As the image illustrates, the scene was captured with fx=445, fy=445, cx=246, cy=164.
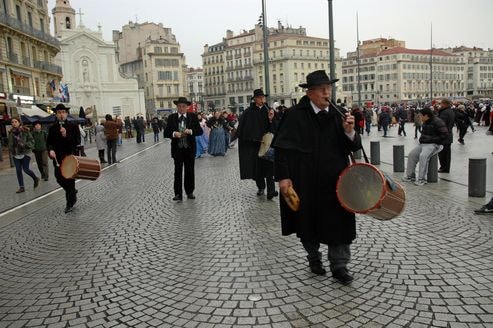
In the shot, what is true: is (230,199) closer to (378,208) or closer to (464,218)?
(464,218)

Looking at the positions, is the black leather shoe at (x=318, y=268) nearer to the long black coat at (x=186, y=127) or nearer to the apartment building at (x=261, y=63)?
the long black coat at (x=186, y=127)

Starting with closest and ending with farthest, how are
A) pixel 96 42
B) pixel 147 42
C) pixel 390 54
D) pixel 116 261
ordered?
pixel 116 261 → pixel 96 42 → pixel 147 42 → pixel 390 54

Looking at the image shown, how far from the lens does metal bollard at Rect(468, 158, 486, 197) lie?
8141 millimetres

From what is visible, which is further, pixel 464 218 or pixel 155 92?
pixel 155 92

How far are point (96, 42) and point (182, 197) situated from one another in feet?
210

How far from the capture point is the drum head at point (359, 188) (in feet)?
13.6

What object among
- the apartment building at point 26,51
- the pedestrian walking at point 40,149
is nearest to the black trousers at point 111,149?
the pedestrian walking at point 40,149

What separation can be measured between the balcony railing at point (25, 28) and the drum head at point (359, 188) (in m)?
37.0

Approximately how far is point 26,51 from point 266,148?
38.3 metres

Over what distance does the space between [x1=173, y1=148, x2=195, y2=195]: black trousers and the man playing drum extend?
2011 millimetres

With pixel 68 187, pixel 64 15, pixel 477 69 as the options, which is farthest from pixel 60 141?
pixel 477 69

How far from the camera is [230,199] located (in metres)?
9.02

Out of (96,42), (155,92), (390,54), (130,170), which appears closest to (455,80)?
(390,54)

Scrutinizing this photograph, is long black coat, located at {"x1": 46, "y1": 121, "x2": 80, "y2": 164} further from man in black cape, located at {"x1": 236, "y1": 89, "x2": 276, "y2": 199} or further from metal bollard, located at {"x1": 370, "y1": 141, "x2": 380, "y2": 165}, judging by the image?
metal bollard, located at {"x1": 370, "y1": 141, "x2": 380, "y2": 165}
